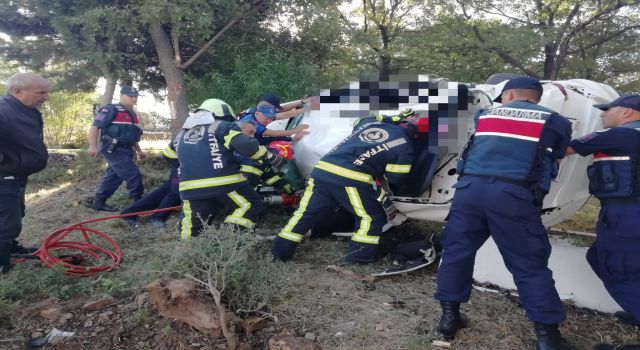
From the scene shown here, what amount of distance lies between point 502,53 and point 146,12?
8.18 metres

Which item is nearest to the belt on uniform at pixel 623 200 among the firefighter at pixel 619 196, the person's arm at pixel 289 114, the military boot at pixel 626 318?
the firefighter at pixel 619 196

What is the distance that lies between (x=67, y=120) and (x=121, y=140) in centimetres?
719

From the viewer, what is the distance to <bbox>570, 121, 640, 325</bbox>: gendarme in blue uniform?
108 inches

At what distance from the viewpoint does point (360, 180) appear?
12.1 feet

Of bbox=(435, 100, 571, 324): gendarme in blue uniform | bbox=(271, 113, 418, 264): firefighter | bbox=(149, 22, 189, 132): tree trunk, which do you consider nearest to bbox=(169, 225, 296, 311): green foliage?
bbox=(271, 113, 418, 264): firefighter

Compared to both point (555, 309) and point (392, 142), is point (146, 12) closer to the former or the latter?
point (392, 142)

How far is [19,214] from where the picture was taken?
3.66 m

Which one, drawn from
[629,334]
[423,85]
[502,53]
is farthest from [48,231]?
[502,53]

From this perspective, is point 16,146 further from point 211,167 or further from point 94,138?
point 94,138

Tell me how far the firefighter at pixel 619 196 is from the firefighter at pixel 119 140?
4873mm

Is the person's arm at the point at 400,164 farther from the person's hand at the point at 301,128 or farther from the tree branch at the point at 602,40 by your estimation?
the tree branch at the point at 602,40

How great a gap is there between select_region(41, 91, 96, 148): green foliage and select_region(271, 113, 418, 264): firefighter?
9.51m

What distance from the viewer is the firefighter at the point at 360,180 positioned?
3625mm

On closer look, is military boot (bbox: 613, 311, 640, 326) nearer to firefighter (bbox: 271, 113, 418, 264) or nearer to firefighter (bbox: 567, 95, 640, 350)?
firefighter (bbox: 567, 95, 640, 350)
